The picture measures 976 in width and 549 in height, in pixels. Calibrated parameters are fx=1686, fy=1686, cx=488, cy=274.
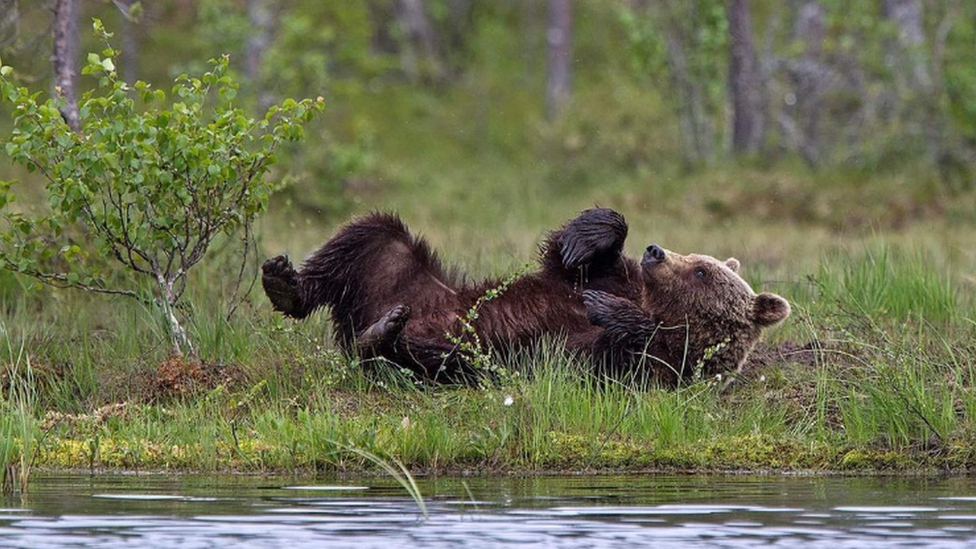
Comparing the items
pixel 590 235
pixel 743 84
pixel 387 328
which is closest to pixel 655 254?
pixel 590 235

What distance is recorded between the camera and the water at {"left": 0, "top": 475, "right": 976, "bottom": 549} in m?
5.21

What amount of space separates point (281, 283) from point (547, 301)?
1325 mm

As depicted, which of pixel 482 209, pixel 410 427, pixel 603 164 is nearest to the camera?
pixel 410 427

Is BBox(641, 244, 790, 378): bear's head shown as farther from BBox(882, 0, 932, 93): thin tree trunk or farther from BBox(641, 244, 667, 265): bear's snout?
BBox(882, 0, 932, 93): thin tree trunk

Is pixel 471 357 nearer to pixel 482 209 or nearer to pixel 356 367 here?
pixel 356 367

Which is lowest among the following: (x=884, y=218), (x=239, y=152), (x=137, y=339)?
(x=137, y=339)

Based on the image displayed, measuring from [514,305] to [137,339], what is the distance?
210 centimetres

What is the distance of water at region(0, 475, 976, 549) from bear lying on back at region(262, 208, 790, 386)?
1.22 metres

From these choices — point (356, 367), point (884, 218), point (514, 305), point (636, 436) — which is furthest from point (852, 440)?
point (884, 218)

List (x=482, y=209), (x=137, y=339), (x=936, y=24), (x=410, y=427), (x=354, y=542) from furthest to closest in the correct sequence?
(x=936, y=24)
(x=482, y=209)
(x=137, y=339)
(x=410, y=427)
(x=354, y=542)

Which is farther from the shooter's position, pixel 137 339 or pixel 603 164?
pixel 603 164

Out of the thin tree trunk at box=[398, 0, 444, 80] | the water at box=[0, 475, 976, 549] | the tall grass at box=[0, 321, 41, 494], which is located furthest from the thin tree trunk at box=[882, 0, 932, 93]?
the tall grass at box=[0, 321, 41, 494]

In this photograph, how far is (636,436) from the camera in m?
7.56

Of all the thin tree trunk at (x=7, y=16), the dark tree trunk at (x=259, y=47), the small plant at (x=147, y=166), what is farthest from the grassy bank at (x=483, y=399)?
the dark tree trunk at (x=259, y=47)
